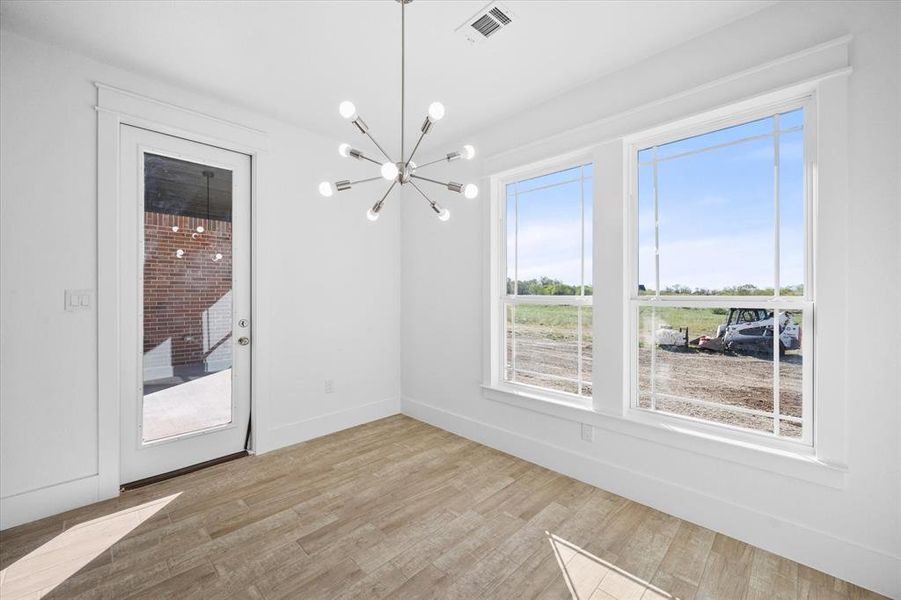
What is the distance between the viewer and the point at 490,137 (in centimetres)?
352

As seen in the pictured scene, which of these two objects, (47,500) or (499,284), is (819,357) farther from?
(47,500)

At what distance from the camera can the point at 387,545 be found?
217 cm

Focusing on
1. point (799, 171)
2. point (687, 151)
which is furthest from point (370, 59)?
point (799, 171)

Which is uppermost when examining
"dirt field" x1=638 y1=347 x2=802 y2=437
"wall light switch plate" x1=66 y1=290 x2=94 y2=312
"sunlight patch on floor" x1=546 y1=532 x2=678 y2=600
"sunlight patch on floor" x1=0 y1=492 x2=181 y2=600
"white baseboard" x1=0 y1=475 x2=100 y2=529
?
"wall light switch plate" x1=66 y1=290 x2=94 y2=312

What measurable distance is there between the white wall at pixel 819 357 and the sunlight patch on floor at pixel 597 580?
71cm

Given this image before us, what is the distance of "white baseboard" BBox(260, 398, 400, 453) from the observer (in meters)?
3.46

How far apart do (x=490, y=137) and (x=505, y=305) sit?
4.95 feet

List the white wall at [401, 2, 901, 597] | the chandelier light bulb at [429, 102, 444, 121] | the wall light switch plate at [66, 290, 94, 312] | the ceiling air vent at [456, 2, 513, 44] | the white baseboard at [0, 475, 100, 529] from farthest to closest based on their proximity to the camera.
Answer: the wall light switch plate at [66, 290, 94, 312]
the white baseboard at [0, 475, 100, 529]
the ceiling air vent at [456, 2, 513, 44]
the white wall at [401, 2, 901, 597]
the chandelier light bulb at [429, 102, 444, 121]

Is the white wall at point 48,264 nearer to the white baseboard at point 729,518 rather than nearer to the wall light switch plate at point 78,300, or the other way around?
the wall light switch plate at point 78,300

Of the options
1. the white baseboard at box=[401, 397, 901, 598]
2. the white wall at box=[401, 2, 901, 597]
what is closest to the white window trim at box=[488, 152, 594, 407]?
the white wall at box=[401, 2, 901, 597]

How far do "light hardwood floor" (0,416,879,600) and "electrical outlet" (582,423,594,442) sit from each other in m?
0.33

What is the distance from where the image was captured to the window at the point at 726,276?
83.8 inches

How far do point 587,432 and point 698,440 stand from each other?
0.72 metres

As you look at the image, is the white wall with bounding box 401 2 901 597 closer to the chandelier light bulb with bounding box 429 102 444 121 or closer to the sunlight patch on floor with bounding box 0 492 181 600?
the chandelier light bulb with bounding box 429 102 444 121
